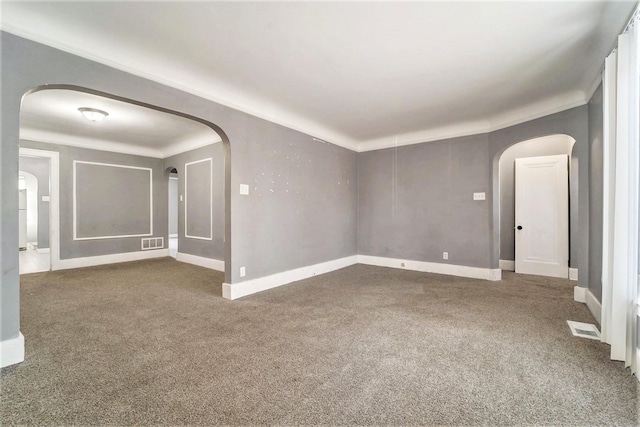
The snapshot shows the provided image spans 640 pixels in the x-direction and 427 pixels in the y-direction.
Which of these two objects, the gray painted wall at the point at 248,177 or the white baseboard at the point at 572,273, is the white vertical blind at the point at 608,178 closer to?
the white baseboard at the point at 572,273

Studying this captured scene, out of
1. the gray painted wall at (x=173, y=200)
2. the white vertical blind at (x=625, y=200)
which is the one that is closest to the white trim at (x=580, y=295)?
the white vertical blind at (x=625, y=200)

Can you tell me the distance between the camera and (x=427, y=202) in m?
5.20

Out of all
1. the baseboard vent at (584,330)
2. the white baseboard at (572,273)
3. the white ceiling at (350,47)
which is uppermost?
the white ceiling at (350,47)

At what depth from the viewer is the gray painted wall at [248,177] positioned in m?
2.05

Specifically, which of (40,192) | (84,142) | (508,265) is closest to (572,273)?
(508,265)

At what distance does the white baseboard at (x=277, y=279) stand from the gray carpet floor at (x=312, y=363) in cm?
19

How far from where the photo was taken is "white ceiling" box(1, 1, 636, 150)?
2072 mm

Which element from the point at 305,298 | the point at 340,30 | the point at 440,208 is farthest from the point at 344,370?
the point at 440,208

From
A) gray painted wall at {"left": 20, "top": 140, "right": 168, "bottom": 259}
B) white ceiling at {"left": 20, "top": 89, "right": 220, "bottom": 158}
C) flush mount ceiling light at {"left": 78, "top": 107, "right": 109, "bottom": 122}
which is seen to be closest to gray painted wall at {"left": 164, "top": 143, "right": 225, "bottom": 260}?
white ceiling at {"left": 20, "top": 89, "right": 220, "bottom": 158}

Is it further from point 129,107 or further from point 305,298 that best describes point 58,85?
point 305,298

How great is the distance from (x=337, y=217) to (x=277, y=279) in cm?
190

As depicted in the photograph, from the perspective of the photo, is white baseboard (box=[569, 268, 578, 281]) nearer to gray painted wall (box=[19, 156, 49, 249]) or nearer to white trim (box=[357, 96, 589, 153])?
white trim (box=[357, 96, 589, 153])

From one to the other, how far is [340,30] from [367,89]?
1191 mm

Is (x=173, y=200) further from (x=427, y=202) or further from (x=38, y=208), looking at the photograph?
(x=427, y=202)
